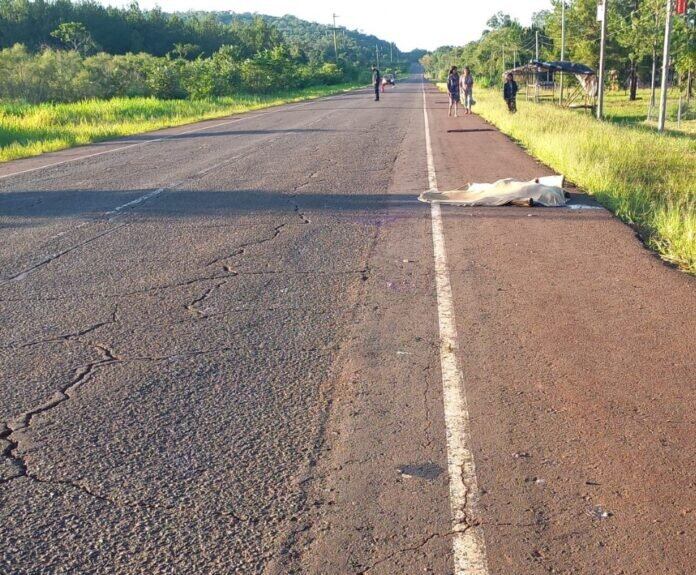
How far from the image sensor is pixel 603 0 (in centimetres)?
2566

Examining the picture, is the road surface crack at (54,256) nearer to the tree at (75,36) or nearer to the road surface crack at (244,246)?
the road surface crack at (244,246)

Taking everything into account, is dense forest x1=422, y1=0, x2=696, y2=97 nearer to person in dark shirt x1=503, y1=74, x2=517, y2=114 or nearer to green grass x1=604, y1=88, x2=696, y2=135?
green grass x1=604, y1=88, x2=696, y2=135

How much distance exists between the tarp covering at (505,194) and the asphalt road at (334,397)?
Answer: 1061mm

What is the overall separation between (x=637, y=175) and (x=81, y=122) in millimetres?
21828

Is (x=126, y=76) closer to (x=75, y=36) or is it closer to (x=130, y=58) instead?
(x=130, y=58)

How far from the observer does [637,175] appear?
13.1 m

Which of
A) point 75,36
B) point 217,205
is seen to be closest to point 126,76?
point 75,36

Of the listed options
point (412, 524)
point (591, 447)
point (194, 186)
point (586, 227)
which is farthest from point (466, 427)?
point (194, 186)

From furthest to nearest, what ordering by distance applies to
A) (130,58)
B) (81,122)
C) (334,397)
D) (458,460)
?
(130,58), (81,122), (334,397), (458,460)

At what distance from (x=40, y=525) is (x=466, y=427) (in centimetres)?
207

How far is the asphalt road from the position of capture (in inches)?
129

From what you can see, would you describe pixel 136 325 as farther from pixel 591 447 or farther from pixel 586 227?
pixel 586 227

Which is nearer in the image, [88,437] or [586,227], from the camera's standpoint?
[88,437]

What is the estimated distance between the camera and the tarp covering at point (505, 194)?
10758mm
